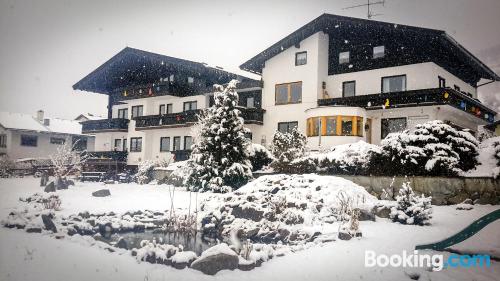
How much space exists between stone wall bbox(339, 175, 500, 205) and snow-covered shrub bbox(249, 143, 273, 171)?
594cm

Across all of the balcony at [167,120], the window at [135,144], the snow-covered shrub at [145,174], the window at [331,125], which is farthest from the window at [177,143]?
the window at [331,125]

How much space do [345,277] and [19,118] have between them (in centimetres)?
3238

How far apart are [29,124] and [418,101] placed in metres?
Answer: 29.4

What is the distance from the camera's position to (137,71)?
29203 millimetres

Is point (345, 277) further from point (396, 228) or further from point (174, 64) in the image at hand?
point (174, 64)

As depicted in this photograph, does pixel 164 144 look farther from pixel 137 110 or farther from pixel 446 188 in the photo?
pixel 446 188

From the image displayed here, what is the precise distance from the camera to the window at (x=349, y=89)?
2120 centimetres

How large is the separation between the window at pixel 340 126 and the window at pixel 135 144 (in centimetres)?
1594

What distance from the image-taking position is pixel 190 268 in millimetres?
6539

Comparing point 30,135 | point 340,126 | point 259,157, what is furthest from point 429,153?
point 30,135

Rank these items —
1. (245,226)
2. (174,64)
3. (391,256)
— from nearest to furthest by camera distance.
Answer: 1. (391,256)
2. (245,226)
3. (174,64)

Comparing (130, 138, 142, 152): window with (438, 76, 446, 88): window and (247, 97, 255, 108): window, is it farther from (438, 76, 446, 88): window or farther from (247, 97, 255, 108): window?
(438, 76, 446, 88): window

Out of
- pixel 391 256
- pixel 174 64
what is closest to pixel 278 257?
pixel 391 256

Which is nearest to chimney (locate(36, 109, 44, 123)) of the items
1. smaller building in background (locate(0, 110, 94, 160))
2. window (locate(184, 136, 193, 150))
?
smaller building in background (locate(0, 110, 94, 160))
